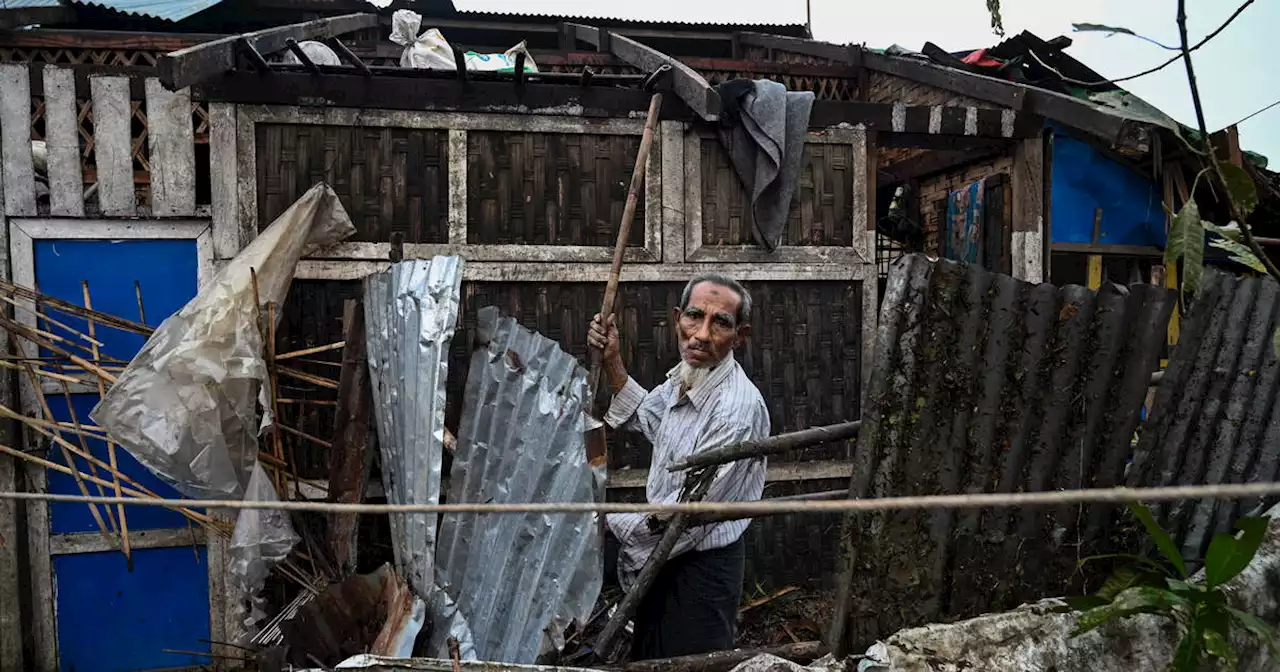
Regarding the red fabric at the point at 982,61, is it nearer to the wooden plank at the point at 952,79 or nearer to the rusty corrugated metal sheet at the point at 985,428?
the wooden plank at the point at 952,79

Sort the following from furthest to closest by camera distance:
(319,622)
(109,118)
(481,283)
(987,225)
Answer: (987,225), (481,283), (109,118), (319,622)

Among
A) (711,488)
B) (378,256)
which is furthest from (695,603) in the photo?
(378,256)

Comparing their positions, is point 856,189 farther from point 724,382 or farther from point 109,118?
point 109,118

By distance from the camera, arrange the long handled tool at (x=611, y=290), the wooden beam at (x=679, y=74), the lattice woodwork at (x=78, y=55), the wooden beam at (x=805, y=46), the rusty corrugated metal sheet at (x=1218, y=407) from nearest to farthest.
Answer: the rusty corrugated metal sheet at (x=1218, y=407)
the long handled tool at (x=611, y=290)
the wooden beam at (x=679, y=74)
the lattice woodwork at (x=78, y=55)
the wooden beam at (x=805, y=46)

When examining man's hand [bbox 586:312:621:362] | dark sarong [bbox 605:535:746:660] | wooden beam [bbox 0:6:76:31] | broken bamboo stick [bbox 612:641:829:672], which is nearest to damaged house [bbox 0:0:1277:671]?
man's hand [bbox 586:312:621:362]

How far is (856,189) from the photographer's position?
5.12 m

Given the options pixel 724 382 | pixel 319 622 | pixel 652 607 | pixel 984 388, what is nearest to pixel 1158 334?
pixel 984 388

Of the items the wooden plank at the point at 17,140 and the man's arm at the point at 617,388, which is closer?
the man's arm at the point at 617,388

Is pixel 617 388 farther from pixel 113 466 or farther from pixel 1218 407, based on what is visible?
pixel 113 466

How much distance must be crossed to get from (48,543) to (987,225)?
6378 mm

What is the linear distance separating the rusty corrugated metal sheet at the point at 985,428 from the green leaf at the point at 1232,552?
0.27 meters

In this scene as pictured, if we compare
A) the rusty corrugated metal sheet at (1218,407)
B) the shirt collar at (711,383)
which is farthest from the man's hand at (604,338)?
the rusty corrugated metal sheet at (1218,407)

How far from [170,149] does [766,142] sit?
3.29m

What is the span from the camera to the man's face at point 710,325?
10.4 ft
